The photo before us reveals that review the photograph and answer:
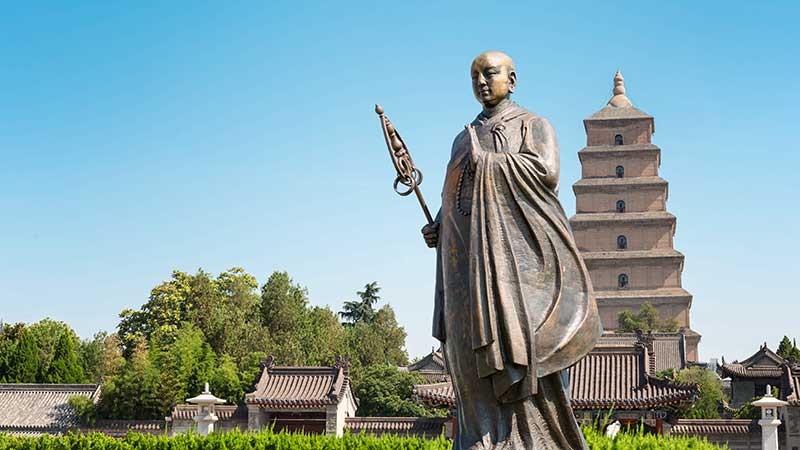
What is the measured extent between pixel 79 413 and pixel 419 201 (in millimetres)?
26102

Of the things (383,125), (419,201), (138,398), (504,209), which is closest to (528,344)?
(504,209)

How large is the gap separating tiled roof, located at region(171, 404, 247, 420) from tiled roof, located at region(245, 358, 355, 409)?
792 millimetres

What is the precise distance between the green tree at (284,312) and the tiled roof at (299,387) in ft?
32.3

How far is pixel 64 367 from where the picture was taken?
38312 millimetres

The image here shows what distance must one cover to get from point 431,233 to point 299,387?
21.7 meters

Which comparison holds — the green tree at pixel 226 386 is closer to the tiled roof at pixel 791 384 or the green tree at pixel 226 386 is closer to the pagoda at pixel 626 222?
the tiled roof at pixel 791 384

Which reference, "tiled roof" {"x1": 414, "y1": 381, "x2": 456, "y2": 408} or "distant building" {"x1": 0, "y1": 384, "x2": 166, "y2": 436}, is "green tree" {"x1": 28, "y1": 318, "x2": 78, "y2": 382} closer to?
"distant building" {"x1": 0, "y1": 384, "x2": 166, "y2": 436}

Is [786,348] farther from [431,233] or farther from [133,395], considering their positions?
[431,233]

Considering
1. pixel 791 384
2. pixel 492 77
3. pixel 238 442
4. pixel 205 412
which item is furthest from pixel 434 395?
pixel 492 77

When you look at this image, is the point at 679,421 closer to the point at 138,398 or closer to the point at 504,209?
the point at 138,398

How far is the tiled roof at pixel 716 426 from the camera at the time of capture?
23484mm

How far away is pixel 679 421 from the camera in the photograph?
23.5m

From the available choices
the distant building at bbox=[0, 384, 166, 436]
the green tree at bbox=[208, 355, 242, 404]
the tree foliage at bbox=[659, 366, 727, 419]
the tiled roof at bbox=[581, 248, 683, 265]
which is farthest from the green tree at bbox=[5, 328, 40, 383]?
the tiled roof at bbox=[581, 248, 683, 265]

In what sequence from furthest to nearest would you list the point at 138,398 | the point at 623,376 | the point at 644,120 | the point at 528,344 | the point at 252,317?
the point at 644,120
the point at 252,317
the point at 138,398
the point at 623,376
the point at 528,344
